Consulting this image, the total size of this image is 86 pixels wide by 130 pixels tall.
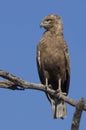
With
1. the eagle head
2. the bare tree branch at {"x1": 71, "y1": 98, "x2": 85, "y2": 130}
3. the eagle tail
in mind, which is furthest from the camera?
the eagle head

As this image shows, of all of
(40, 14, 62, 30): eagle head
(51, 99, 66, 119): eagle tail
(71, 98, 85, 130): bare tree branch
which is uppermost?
(40, 14, 62, 30): eagle head

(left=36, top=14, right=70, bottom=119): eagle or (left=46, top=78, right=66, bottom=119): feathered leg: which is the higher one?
(left=36, top=14, right=70, bottom=119): eagle

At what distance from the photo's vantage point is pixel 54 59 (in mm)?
10906

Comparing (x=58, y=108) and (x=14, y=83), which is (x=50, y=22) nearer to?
(x=58, y=108)

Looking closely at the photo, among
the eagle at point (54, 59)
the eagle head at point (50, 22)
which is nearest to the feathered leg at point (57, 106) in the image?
the eagle at point (54, 59)

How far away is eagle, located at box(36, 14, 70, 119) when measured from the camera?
10.8m

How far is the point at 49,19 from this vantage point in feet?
37.5

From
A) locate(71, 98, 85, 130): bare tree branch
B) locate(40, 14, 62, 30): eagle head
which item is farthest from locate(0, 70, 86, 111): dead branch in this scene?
locate(40, 14, 62, 30): eagle head

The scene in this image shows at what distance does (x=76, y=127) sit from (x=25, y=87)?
266 cm

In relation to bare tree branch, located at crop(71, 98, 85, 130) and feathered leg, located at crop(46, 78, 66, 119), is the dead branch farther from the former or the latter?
feathered leg, located at crop(46, 78, 66, 119)

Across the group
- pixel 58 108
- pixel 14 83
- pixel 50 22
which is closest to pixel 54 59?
pixel 50 22

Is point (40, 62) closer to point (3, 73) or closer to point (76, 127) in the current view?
point (3, 73)

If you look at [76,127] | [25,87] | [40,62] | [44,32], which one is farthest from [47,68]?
[76,127]

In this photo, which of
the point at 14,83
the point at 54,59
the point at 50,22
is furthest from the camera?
the point at 50,22
